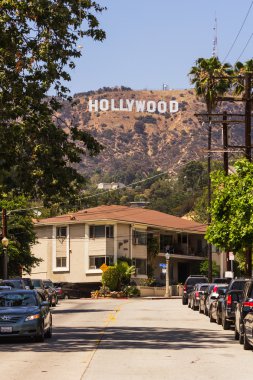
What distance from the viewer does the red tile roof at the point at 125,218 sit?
91.4 m

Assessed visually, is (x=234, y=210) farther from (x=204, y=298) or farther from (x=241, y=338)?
(x=241, y=338)

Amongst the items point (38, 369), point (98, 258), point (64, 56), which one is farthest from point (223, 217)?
point (98, 258)

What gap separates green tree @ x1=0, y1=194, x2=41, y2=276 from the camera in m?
64.2

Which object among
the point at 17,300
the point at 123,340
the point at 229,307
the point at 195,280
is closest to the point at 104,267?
the point at 195,280

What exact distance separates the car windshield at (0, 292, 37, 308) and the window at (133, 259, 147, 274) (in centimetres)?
6650

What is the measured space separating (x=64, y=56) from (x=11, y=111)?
98.9 inches

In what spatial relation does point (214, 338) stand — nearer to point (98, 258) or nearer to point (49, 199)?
point (49, 199)

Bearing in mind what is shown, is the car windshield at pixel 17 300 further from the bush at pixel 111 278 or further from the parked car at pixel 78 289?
the parked car at pixel 78 289

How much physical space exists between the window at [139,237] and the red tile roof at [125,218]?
135 centimetres

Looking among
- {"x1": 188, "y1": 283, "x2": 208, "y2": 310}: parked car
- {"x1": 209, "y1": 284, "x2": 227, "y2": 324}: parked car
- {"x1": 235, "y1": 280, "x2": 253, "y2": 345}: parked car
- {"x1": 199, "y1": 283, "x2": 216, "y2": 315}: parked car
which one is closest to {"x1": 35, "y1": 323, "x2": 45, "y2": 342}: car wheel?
{"x1": 235, "y1": 280, "x2": 253, "y2": 345}: parked car

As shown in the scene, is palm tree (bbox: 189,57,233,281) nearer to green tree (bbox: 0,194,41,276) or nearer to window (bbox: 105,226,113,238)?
green tree (bbox: 0,194,41,276)

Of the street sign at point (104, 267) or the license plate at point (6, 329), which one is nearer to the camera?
the license plate at point (6, 329)

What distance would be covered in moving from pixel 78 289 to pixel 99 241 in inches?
203

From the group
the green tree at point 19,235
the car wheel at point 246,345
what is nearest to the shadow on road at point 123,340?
the car wheel at point 246,345
